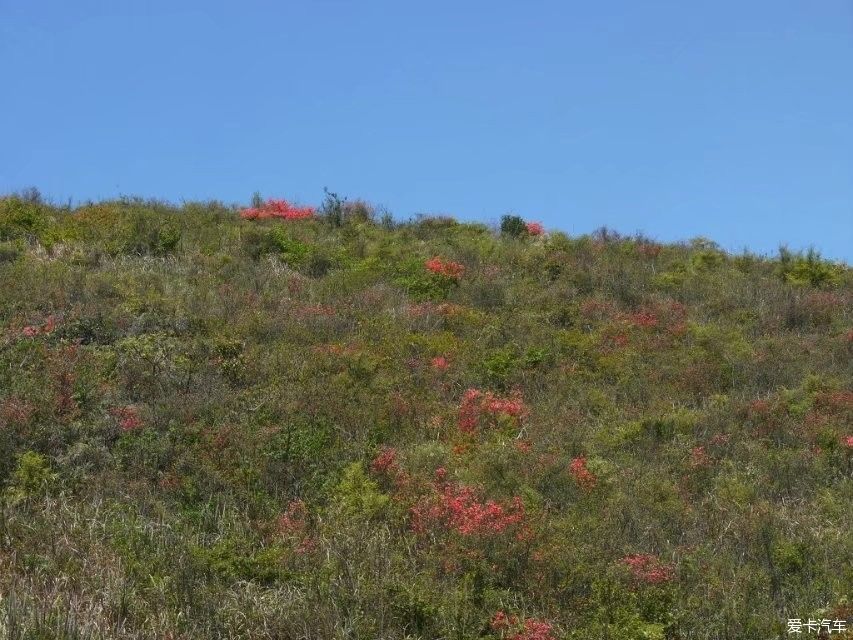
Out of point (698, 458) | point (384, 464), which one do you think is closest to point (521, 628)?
point (384, 464)

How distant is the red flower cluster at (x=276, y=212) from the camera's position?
21.6 m

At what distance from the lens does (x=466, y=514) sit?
8680mm

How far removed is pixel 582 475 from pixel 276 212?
557 inches

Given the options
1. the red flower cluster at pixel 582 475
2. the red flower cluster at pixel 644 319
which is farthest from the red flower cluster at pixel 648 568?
the red flower cluster at pixel 644 319

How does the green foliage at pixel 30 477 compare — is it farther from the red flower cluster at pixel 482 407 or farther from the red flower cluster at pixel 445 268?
the red flower cluster at pixel 445 268

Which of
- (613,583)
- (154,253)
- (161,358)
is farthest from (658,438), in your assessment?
(154,253)

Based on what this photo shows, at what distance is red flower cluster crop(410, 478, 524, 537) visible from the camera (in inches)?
330

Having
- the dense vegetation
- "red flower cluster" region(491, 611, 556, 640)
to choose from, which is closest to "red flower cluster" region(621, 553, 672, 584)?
the dense vegetation

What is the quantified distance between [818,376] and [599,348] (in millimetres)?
3146

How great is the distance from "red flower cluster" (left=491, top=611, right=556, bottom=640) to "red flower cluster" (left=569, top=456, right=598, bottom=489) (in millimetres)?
2875

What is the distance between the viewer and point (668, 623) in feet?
23.2

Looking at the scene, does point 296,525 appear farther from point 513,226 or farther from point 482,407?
point 513,226

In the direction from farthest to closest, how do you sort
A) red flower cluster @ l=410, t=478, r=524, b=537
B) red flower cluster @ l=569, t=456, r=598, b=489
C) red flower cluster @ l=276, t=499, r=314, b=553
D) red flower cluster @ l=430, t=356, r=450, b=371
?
Result: 1. red flower cluster @ l=430, t=356, r=450, b=371
2. red flower cluster @ l=569, t=456, r=598, b=489
3. red flower cluster @ l=410, t=478, r=524, b=537
4. red flower cluster @ l=276, t=499, r=314, b=553

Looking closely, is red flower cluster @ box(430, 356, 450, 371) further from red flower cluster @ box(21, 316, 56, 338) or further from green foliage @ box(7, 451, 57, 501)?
green foliage @ box(7, 451, 57, 501)
